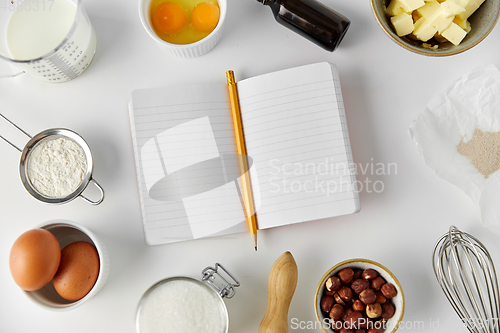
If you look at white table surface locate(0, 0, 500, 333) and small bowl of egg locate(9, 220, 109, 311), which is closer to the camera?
small bowl of egg locate(9, 220, 109, 311)

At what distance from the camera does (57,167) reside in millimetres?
646

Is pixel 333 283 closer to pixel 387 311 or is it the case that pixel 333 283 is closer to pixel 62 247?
pixel 387 311

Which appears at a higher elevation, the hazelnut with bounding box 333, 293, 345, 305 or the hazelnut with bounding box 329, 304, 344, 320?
the hazelnut with bounding box 333, 293, 345, 305

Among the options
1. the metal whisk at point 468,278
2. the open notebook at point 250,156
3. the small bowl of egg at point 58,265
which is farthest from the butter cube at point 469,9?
the small bowl of egg at point 58,265

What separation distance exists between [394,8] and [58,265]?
723 millimetres

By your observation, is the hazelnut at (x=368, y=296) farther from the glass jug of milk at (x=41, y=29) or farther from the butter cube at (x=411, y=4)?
the glass jug of milk at (x=41, y=29)

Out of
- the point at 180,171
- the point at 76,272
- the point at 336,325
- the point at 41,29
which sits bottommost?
the point at 336,325

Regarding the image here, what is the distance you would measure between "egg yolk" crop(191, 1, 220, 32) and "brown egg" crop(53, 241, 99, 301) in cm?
44

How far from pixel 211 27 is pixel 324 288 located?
509 mm

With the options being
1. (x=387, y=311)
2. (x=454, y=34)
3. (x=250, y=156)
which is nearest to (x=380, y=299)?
(x=387, y=311)

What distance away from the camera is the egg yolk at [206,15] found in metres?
0.66

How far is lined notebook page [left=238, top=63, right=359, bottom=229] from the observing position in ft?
2.18

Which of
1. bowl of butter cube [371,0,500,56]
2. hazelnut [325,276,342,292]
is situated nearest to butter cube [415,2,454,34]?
bowl of butter cube [371,0,500,56]

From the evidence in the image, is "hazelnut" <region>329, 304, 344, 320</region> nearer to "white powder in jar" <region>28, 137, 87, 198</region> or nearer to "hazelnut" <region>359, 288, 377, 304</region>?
"hazelnut" <region>359, 288, 377, 304</region>
